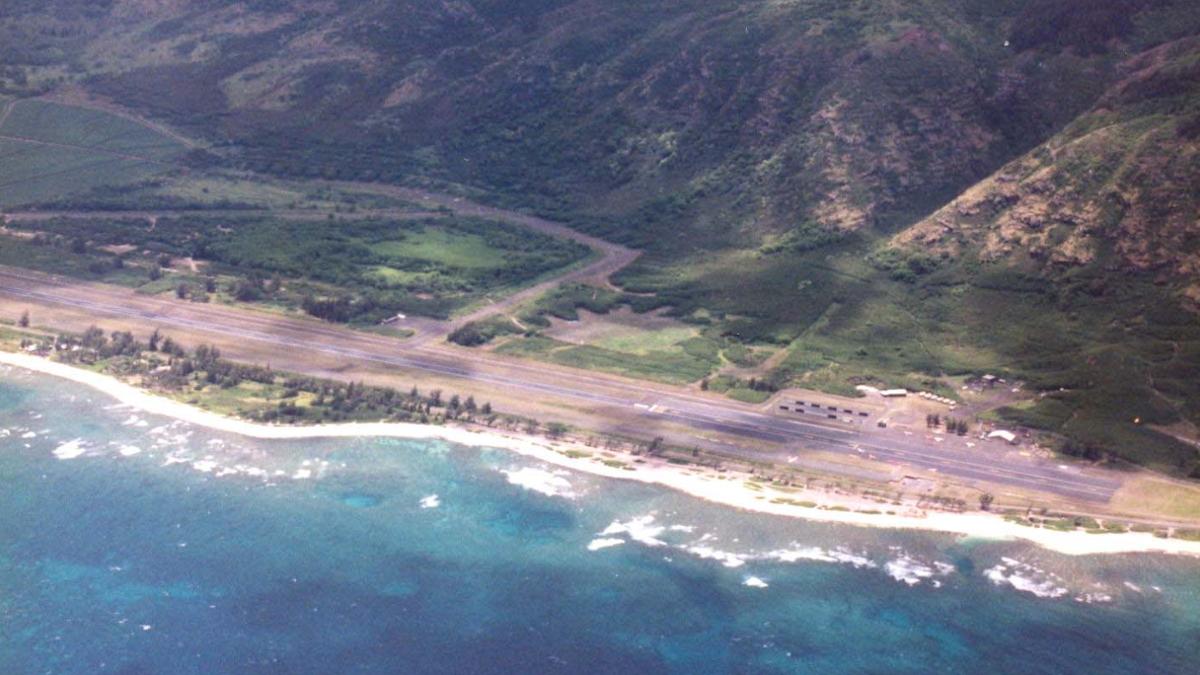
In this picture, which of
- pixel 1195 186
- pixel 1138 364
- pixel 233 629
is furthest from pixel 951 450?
pixel 233 629

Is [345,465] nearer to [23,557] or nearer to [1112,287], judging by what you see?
[23,557]

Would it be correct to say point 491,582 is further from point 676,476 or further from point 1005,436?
point 1005,436

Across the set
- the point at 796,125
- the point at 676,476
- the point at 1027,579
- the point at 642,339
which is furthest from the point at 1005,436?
the point at 796,125

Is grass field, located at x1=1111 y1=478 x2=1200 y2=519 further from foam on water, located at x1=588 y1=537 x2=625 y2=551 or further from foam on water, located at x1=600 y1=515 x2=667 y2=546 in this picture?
foam on water, located at x1=588 y1=537 x2=625 y2=551

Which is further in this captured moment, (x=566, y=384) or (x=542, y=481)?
(x=566, y=384)

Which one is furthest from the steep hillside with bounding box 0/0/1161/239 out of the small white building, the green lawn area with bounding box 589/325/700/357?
the small white building
